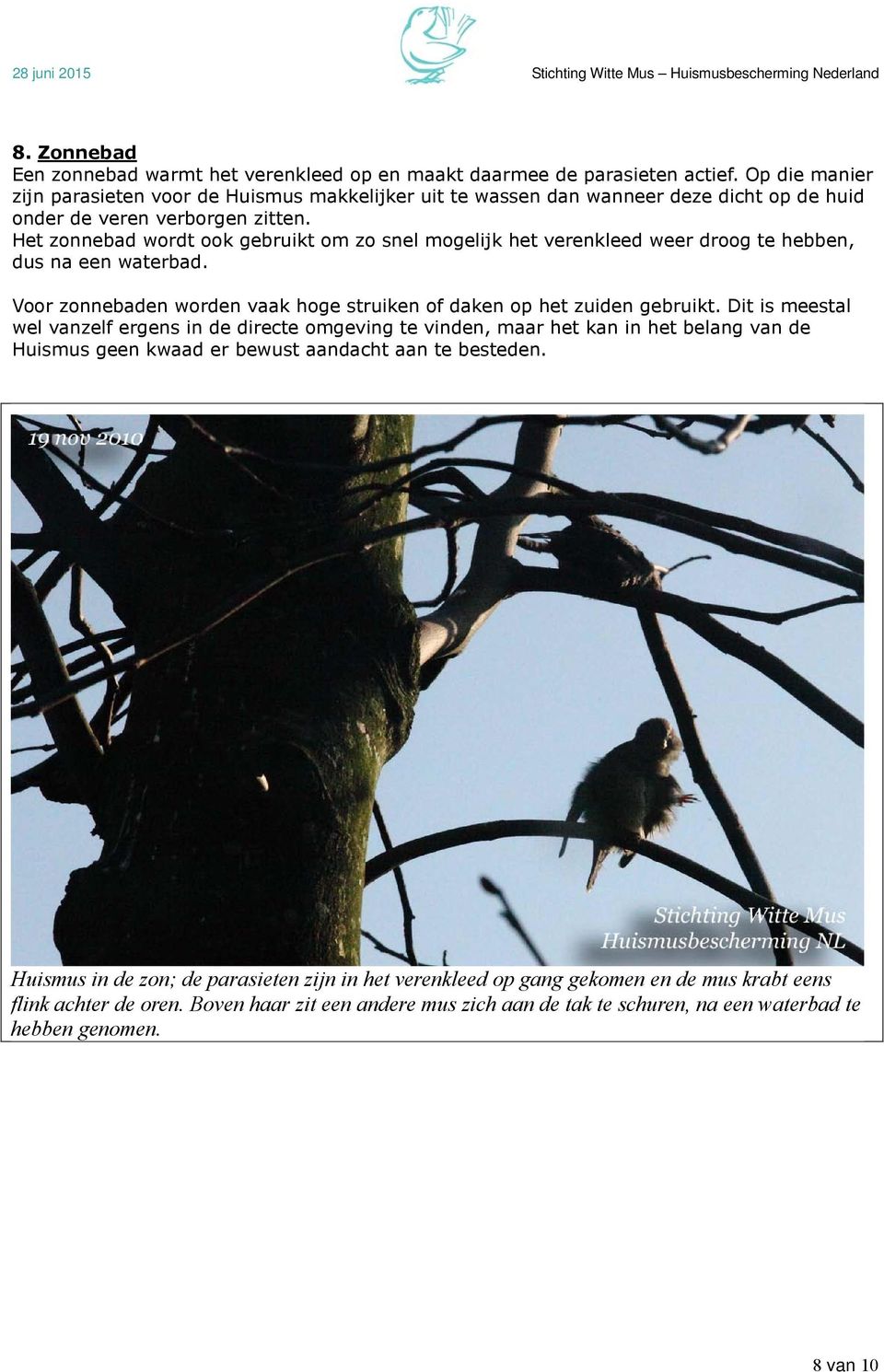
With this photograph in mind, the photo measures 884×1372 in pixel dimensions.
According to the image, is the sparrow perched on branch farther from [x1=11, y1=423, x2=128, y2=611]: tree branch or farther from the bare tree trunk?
[x1=11, y1=423, x2=128, y2=611]: tree branch

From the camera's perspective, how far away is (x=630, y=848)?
197 cm

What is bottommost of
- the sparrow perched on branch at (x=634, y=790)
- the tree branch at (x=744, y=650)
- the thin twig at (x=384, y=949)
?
the thin twig at (x=384, y=949)

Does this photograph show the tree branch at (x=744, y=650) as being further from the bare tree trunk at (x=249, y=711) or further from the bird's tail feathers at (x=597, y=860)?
the bird's tail feathers at (x=597, y=860)

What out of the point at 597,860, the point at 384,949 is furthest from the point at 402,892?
the point at 597,860

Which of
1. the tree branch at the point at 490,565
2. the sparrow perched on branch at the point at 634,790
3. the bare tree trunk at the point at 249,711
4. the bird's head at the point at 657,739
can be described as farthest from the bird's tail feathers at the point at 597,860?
the bare tree trunk at the point at 249,711

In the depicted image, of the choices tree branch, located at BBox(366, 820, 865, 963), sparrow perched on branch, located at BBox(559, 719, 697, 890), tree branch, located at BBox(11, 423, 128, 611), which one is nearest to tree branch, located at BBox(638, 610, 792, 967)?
tree branch, located at BBox(366, 820, 865, 963)

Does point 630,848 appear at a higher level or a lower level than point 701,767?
lower

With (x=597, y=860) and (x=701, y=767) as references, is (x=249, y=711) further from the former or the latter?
(x=597, y=860)

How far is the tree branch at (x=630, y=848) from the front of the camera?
1.91 m

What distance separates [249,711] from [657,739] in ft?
8.40

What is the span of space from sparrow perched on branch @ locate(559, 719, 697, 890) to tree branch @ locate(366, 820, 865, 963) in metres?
1.72
